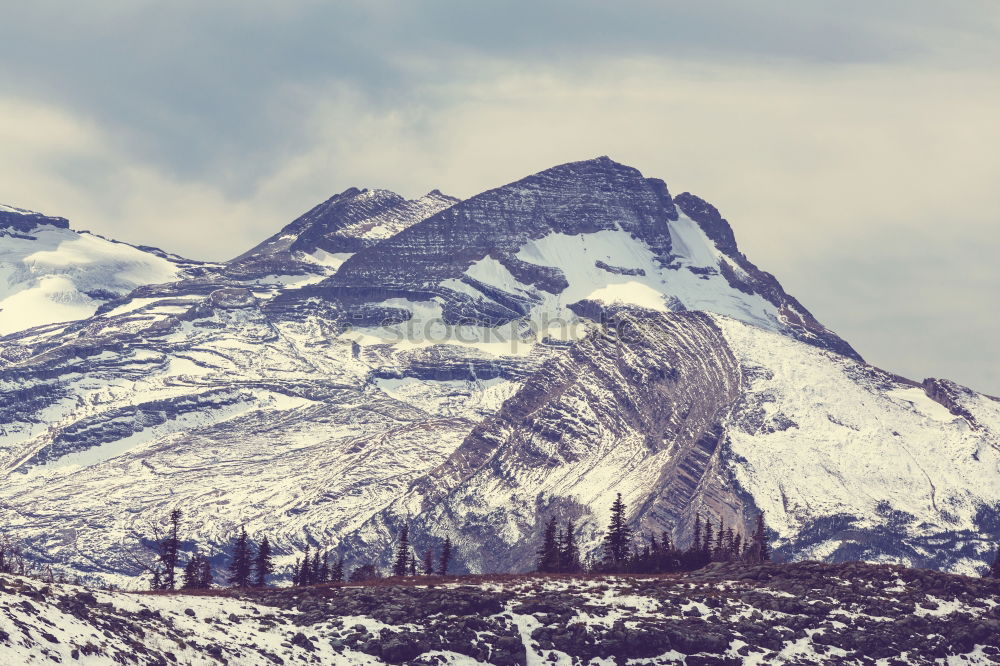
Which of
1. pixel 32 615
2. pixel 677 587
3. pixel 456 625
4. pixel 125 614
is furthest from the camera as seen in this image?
pixel 677 587

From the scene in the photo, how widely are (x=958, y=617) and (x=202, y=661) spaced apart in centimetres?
7267

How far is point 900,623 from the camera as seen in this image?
7165 inches

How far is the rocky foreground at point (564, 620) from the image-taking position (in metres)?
157

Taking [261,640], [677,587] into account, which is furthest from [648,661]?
[261,640]

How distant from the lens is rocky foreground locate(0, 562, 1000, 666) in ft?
515

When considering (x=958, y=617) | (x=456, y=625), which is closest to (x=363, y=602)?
(x=456, y=625)

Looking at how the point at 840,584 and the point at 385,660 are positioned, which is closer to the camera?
the point at 385,660

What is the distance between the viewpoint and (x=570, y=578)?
197 meters

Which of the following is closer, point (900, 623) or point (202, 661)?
point (202, 661)

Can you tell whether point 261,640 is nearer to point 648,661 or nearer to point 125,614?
point 125,614

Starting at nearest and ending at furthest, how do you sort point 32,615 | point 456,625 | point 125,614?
point 32,615, point 125,614, point 456,625

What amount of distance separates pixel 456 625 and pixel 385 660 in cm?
942

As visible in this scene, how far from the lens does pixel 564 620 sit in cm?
17612

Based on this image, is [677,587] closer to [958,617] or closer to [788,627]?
[788,627]
